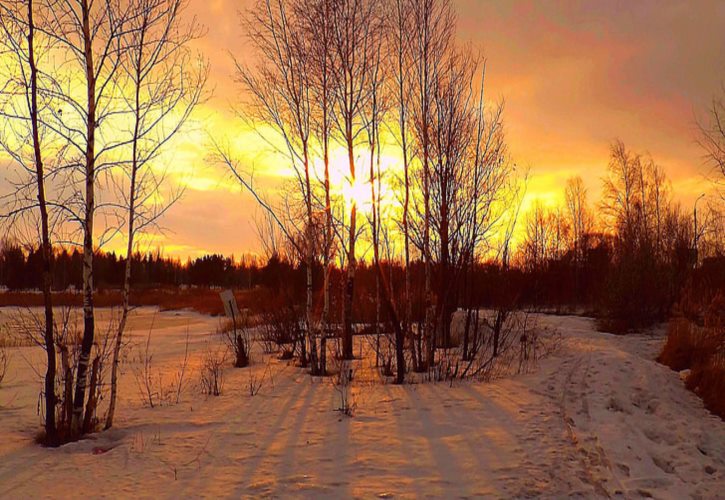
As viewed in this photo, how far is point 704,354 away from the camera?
37.6 feet

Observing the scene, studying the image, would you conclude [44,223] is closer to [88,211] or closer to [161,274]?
[88,211]

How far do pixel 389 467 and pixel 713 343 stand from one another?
9.23m

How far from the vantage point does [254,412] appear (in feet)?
25.6

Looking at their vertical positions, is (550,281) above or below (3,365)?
above

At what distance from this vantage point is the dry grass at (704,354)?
917cm

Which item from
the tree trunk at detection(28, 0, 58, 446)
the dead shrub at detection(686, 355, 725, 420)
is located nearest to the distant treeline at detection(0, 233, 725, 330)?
the tree trunk at detection(28, 0, 58, 446)

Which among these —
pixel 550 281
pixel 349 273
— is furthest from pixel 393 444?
pixel 550 281

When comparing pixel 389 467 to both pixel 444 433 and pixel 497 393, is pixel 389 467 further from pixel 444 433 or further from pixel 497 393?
pixel 497 393

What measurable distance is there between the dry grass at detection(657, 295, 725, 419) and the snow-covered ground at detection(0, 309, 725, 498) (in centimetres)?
38

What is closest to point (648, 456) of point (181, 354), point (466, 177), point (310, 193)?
point (466, 177)

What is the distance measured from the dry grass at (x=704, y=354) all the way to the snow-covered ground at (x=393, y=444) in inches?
14.9

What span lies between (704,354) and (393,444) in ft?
28.8

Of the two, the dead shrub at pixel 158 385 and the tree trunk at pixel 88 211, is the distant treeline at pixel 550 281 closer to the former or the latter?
the tree trunk at pixel 88 211

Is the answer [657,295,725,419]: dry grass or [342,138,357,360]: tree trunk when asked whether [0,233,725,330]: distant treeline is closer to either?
[342,138,357,360]: tree trunk
